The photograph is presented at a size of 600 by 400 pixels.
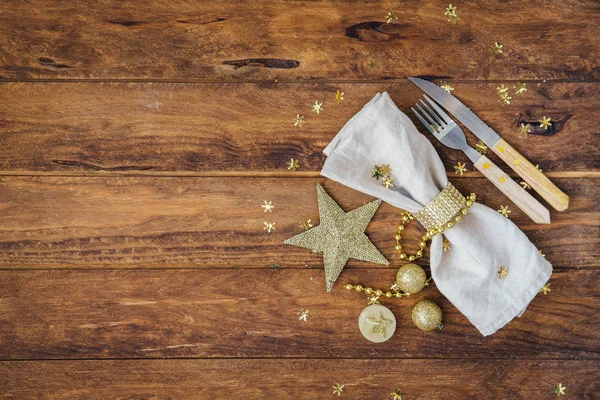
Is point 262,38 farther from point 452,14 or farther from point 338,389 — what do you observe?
point 338,389

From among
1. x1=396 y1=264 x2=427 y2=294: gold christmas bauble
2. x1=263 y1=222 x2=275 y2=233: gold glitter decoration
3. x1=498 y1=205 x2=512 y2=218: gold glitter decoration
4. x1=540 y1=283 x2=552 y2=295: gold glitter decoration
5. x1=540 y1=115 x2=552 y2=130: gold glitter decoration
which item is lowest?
x1=540 y1=283 x2=552 y2=295: gold glitter decoration

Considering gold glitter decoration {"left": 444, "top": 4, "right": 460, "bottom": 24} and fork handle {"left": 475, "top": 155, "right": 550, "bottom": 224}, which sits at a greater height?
gold glitter decoration {"left": 444, "top": 4, "right": 460, "bottom": 24}

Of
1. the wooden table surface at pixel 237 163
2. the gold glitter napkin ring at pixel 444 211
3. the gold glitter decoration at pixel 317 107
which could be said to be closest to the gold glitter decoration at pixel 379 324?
the wooden table surface at pixel 237 163

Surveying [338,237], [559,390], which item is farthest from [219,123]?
[559,390]

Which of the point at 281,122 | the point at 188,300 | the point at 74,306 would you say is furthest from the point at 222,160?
the point at 74,306

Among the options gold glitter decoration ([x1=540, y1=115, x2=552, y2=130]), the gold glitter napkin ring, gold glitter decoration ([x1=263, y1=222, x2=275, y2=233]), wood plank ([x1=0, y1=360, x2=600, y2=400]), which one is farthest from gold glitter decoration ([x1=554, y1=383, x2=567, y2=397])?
gold glitter decoration ([x1=263, y1=222, x2=275, y2=233])

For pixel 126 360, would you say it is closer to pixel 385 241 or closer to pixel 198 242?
pixel 198 242

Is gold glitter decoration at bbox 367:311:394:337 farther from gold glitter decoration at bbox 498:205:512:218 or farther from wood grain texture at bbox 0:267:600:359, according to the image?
gold glitter decoration at bbox 498:205:512:218
